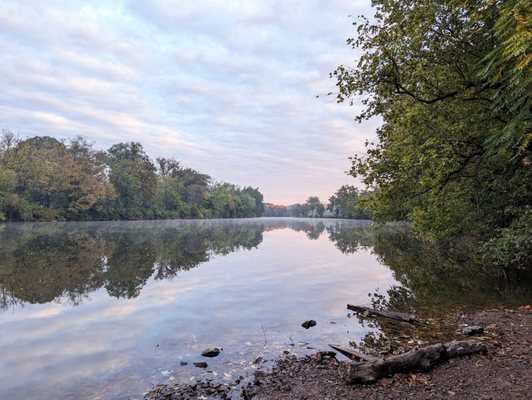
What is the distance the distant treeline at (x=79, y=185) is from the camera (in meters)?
70.6

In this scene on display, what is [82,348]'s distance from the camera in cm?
896

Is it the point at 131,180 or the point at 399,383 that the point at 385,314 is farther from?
the point at 131,180

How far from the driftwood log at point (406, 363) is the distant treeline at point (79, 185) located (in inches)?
2871

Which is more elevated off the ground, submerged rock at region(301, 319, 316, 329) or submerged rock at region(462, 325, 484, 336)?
submerged rock at region(462, 325, 484, 336)

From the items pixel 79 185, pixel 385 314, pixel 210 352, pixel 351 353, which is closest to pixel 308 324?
pixel 385 314

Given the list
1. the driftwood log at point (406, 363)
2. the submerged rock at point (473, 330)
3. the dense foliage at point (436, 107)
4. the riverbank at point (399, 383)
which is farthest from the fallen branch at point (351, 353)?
the dense foliage at point (436, 107)

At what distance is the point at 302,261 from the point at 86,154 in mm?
81852

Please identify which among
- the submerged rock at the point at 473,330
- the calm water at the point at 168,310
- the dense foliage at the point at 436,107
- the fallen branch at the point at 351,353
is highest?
the dense foliage at the point at 436,107

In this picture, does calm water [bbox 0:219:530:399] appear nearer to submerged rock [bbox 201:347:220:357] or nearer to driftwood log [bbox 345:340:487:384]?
submerged rock [bbox 201:347:220:357]

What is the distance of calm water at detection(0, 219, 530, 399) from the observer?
24.8 feet

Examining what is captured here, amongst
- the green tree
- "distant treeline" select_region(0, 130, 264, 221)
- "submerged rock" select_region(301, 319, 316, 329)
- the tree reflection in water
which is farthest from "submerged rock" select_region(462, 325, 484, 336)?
the green tree

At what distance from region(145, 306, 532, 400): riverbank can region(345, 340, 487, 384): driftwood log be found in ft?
0.38

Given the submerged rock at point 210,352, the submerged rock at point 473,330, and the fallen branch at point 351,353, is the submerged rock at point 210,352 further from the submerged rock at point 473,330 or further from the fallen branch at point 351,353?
the submerged rock at point 473,330

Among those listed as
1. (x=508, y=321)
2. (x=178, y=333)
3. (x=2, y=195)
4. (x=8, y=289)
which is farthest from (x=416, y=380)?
(x=2, y=195)
